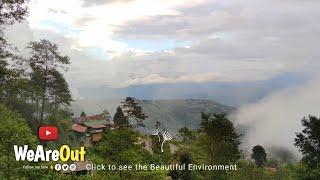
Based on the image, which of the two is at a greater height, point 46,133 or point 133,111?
point 133,111

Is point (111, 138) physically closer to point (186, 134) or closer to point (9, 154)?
point (9, 154)

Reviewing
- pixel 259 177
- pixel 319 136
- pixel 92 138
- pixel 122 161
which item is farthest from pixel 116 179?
pixel 92 138

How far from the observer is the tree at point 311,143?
4894 cm

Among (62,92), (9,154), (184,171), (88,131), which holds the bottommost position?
(184,171)

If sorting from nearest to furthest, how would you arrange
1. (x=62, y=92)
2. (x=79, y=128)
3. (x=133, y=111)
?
(x=62, y=92), (x=133, y=111), (x=79, y=128)

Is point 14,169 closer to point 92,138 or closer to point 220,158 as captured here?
point 220,158

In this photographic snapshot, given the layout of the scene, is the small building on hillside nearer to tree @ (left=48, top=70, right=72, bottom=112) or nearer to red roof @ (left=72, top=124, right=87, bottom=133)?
red roof @ (left=72, top=124, right=87, bottom=133)

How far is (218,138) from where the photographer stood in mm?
59125

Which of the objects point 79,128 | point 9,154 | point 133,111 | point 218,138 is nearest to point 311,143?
point 218,138

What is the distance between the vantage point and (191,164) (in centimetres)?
6059

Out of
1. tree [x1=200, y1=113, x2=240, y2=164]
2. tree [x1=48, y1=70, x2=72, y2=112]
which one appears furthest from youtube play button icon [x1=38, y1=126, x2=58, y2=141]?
tree [x1=200, y1=113, x2=240, y2=164]

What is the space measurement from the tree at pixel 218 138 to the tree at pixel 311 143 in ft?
33.4

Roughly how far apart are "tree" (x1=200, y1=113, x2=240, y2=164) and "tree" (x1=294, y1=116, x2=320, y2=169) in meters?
Result: 10.2

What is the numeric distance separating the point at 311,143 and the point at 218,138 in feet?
43.8
